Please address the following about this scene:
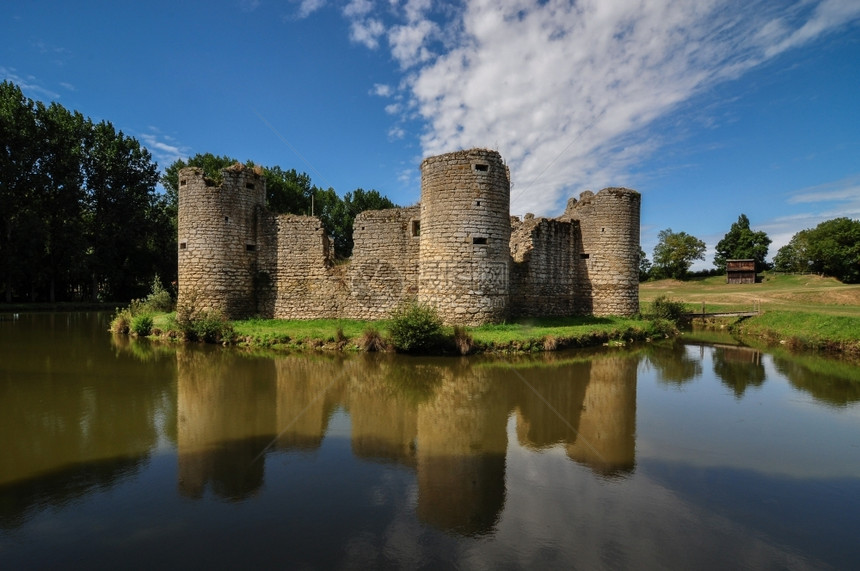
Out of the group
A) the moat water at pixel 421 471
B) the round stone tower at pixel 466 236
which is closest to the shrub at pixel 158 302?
the moat water at pixel 421 471

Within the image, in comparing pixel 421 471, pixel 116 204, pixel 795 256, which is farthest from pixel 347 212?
pixel 795 256

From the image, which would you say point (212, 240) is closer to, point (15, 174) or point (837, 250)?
point (15, 174)

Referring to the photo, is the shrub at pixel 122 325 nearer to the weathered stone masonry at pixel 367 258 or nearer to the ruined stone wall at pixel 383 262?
the weathered stone masonry at pixel 367 258

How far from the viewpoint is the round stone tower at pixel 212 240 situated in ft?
60.4

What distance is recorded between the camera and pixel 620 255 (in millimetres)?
21000

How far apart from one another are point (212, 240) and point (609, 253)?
17.6 m

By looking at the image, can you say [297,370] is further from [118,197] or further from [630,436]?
[118,197]

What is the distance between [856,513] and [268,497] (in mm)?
6431

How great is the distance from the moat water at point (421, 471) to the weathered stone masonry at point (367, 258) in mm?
7825

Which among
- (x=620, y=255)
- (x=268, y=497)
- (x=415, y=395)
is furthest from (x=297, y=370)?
(x=620, y=255)

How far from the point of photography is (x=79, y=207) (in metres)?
36.1

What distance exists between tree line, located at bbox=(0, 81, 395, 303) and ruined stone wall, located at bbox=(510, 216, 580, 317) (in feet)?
68.7

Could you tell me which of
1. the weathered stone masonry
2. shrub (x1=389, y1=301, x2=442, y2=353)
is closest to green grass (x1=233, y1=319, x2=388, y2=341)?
the weathered stone masonry

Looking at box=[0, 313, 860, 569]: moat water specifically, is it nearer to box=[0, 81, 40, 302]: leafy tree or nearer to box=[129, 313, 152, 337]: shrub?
box=[129, 313, 152, 337]: shrub
